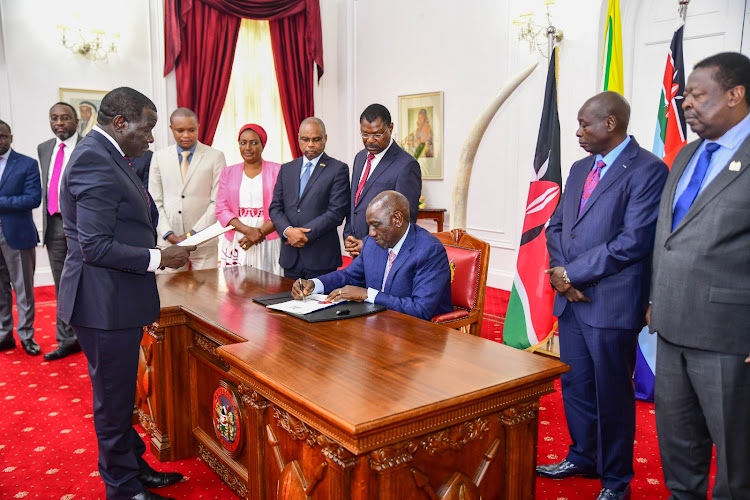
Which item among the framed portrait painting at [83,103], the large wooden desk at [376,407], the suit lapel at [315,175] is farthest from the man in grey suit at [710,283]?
the framed portrait painting at [83,103]

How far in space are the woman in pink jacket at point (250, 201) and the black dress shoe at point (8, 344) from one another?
6.75 feet

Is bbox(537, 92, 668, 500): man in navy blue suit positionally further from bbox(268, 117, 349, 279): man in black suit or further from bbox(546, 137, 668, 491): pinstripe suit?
bbox(268, 117, 349, 279): man in black suit

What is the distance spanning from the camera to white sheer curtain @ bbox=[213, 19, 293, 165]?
28.3 ft

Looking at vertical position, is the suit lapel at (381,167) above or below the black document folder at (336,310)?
above

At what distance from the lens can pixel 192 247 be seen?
2727mm

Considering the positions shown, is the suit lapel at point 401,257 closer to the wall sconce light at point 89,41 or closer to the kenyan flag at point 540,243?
the kenyan flag at point 540,243

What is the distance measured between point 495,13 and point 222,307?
565 cm

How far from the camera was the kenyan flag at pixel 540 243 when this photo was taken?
3971mm

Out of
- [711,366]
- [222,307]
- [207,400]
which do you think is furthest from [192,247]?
[711,366]

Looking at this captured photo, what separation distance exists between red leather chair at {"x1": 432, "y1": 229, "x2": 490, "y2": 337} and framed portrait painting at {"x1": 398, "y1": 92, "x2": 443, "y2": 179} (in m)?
4.64

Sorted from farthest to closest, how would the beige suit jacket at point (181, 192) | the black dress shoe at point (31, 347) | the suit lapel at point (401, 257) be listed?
1. the black dress shoe at point (31, 347)
2. the beige suit jacket at point (181, 192)
3. the suit lapel at point (401, 257)

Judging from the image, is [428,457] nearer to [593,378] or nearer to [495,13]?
[593,378]

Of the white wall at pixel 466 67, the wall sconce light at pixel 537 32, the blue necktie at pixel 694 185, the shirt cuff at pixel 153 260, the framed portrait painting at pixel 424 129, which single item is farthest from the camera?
the framed portrait painting at pixel 424 129

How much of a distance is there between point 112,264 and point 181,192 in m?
2.28
